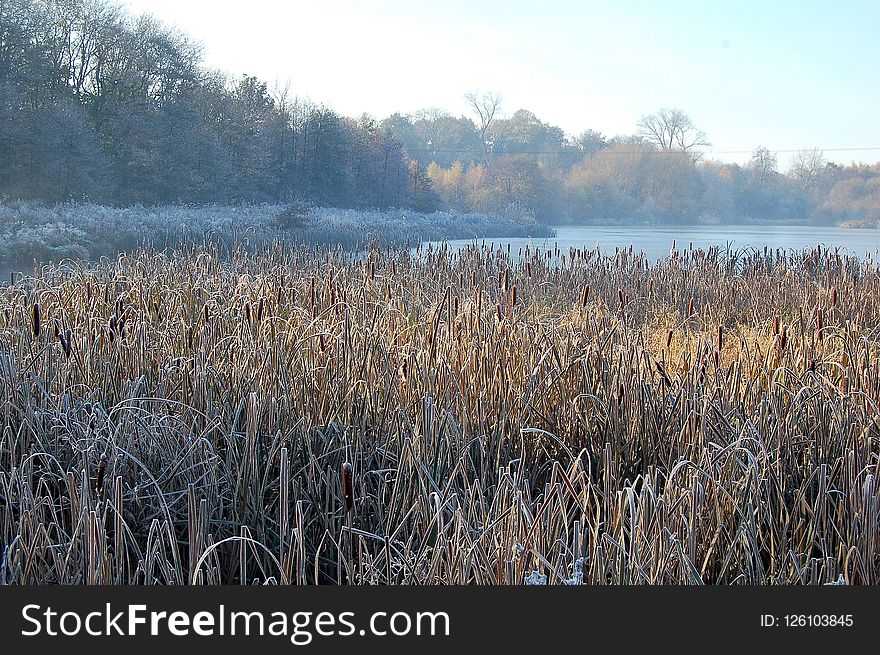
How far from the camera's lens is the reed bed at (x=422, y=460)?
5.84 ft

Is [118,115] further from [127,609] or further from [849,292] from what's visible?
[127,609]

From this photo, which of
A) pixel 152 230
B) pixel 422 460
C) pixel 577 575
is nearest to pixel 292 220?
pixel 152 230

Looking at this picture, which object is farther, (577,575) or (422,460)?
(422,460)

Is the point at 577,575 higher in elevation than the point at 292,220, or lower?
lower

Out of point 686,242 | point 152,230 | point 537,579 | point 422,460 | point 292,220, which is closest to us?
point 537,579

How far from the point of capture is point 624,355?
9.57 ft

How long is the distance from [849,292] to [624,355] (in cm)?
422

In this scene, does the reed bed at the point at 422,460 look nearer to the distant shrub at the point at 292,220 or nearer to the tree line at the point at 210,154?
the distant shrub at the point at 292,220

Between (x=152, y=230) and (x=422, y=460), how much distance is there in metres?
14.4

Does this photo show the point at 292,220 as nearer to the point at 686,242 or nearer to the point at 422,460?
the point at 686,242

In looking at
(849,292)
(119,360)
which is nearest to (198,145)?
(849,292)

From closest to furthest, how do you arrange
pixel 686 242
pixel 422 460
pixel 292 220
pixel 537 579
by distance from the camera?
pixel 537 579
pixel 422 460
pixel 292 220
pixel 686 242

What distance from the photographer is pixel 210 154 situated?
83.6ft

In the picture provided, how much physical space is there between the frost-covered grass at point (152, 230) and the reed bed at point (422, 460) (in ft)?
18.2
